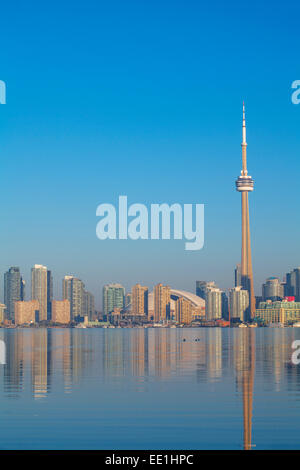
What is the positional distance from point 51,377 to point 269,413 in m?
27.1

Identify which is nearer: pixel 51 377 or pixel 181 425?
pixel 181 425

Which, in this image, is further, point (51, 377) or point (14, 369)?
point (14, 369)

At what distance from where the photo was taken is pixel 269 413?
40.0 meters

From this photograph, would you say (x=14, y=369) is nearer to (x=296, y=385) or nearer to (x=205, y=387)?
(x=205, y=387)

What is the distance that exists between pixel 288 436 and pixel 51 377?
3291cm

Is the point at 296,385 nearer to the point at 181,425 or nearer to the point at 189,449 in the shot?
the point at 181,425

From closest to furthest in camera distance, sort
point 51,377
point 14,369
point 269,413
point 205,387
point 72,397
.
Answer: point 269,413
point 72,397
point 205,387
point 51,377
point 14,369
